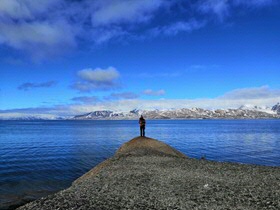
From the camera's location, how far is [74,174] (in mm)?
41312

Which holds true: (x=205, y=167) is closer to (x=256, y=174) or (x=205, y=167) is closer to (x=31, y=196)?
(x=256, y=174)

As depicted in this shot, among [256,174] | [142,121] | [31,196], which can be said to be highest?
[142,121]

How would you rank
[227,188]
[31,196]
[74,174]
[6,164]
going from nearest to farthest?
[227,188]
[31,196]
[74,174]
[6,164]

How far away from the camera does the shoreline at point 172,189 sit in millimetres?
16691

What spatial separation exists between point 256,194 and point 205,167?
1178 cm

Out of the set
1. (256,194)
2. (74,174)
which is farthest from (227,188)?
(74,174)

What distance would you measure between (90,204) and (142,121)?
A: 1434 inches

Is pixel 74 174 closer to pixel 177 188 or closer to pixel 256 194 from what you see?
pixel 177 188

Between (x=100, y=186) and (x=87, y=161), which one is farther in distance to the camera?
(x=87, y=161)

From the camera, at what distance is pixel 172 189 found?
→ 20312mm

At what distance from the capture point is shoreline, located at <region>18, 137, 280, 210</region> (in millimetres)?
16691

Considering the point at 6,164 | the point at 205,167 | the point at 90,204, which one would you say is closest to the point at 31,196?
the point at 90,204

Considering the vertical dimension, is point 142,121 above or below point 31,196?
above

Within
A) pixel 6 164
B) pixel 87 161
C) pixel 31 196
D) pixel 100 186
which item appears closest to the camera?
pixel 100 186
